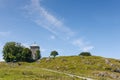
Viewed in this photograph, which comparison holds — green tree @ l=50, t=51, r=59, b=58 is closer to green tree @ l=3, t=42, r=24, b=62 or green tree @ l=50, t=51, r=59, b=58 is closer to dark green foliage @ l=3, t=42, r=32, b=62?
dark green foliage @ l=3, t=42, r=32, b=62

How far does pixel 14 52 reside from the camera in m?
152

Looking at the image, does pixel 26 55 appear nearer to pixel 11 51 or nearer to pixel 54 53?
pixel 11 51

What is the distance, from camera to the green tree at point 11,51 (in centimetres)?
15149

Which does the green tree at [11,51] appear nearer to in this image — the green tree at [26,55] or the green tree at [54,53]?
the green tree at [26,55]

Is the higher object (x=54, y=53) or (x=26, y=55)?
(x=54, y=53)

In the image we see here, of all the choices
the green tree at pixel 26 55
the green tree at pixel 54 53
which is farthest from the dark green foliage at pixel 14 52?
the green tree at pixel 54 53

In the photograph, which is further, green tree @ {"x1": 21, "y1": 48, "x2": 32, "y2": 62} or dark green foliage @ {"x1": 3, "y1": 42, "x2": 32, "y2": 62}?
green tree @ {"x1": 21, "y1": 48, "x2": 32, "y2": 62}

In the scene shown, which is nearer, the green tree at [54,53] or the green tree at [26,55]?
the green tree at [26,55]


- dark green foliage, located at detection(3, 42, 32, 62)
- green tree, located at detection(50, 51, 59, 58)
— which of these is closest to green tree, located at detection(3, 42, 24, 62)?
dark green foliage, located at detection(3, 42, 32, 62)

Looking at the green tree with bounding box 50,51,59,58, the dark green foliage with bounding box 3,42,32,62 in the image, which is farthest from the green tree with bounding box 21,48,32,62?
the green tree with bounding box 50,51,59,58

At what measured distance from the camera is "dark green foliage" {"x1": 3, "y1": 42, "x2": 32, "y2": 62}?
151625 mm

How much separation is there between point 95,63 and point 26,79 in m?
88.2

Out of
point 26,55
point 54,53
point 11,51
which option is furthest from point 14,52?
point 54,53

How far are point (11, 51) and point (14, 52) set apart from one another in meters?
1.91
